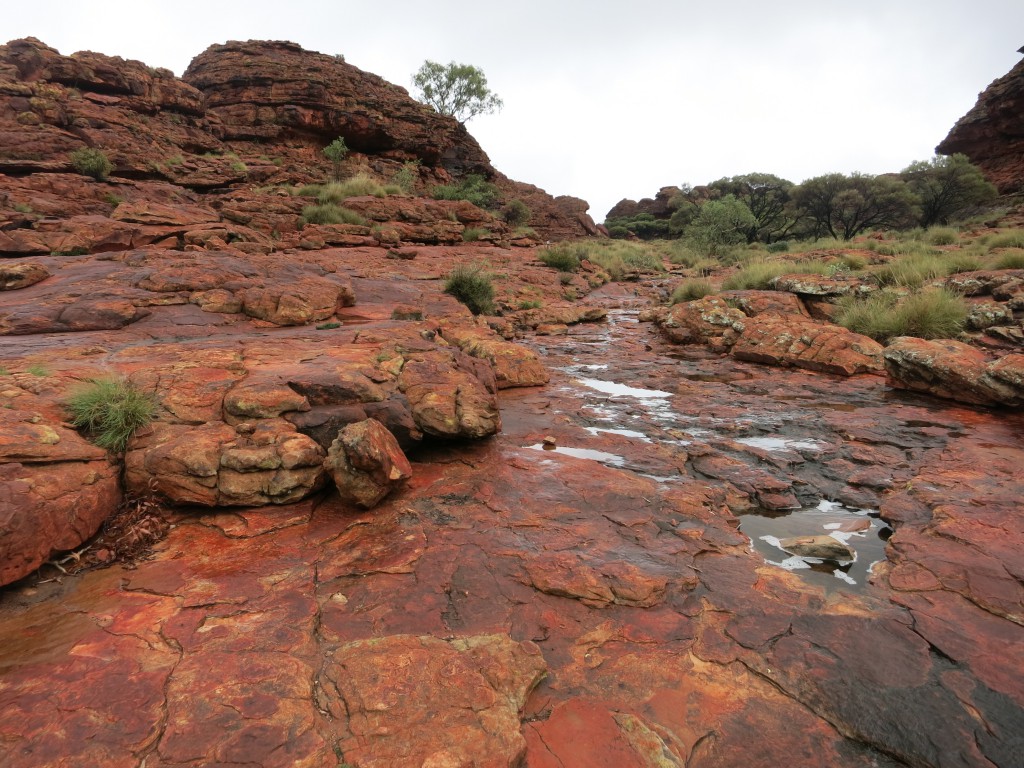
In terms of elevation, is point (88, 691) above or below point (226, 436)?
below

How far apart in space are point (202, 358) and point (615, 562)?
4.38 m

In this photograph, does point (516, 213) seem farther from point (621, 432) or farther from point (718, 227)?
point (621, 432)

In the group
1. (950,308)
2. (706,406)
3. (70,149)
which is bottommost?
(706,406)

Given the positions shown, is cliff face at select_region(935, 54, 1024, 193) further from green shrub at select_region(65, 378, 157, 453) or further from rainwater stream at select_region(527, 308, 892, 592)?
green shrub at select_region(65, 378, 157, 453)

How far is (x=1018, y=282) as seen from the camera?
8891mm

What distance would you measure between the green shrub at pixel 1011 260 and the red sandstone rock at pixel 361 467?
13.9m

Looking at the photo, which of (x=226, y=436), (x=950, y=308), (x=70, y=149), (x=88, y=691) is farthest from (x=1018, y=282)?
(x=70, y=149)

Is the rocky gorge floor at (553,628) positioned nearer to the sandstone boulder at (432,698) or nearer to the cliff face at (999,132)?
the sandstone boulder at (432,698)

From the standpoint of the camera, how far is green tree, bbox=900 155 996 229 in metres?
28.3

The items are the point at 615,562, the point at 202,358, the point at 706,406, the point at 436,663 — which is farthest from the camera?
the point at 706,406

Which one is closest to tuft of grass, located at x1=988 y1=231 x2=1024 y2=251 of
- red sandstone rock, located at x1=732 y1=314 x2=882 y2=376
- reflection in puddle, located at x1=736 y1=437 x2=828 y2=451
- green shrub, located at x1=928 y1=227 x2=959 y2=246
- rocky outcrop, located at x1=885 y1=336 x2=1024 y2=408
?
green shrub, located at x1=928 y1=227 x2=959 y2=246

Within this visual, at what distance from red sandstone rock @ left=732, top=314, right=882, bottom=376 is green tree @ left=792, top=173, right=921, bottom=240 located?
2576cm

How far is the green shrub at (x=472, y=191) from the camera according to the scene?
26266 millimetres

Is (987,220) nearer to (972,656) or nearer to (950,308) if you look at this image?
(950,308)
